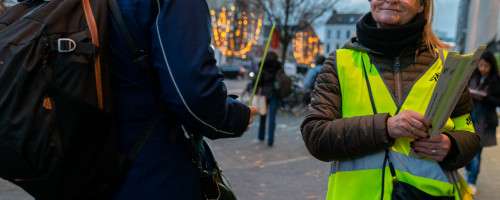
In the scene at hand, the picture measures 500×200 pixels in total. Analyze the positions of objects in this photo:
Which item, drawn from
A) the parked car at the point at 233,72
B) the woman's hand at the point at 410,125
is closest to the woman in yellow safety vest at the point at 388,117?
the woman's hand at the point at 410,125

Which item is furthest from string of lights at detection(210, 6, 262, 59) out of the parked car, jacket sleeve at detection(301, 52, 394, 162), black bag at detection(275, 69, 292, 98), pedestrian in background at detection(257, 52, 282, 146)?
jacket sleeve at detection(301, 52, 394, 162)

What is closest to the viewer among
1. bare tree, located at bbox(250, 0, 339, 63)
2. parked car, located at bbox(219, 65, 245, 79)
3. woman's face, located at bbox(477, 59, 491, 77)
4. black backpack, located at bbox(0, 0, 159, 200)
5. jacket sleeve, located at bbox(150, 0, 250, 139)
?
black backpack, located at bbox(0, 0, 159, 200)

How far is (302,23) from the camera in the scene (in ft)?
64.5

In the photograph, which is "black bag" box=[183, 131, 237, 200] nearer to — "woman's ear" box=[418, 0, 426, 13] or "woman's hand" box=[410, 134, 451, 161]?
"woman's hand" box=[410, 134, 451, 161]

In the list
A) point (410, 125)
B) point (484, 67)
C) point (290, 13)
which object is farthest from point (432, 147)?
point (290, 13)

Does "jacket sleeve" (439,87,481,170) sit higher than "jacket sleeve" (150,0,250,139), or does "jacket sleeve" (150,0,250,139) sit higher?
"jacket sleeve" (150,0,250,139)

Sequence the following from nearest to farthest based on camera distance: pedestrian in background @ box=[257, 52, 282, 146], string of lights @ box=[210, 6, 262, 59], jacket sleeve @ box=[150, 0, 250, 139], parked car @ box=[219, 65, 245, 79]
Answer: jacket sleeve @ box=[150, 0, 250, 139] → pedestrian in background @ box=[257, 52, 282, 146] → string of lights @ box=[210, 6, 262, 59] → parked car @ box=[219, 65, 245, 79]

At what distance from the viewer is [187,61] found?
1.52 meters

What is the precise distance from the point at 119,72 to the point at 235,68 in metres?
45.0

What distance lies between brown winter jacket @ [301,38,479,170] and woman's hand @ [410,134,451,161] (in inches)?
3.2

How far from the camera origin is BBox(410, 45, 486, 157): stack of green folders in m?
1.61

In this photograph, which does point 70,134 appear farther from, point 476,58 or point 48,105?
point 476,58

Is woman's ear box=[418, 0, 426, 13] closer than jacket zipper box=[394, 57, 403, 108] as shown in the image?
No

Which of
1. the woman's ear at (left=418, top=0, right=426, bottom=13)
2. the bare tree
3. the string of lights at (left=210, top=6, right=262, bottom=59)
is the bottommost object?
the string of lights at (left=210, top=6, right=262, bottom=59)
